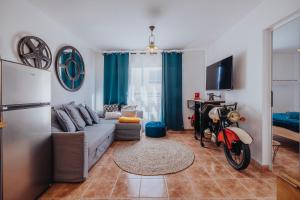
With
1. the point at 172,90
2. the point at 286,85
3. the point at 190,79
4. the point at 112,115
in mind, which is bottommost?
the point at 112,115

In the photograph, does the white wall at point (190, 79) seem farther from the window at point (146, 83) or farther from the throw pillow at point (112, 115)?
the throw pillow at point (112, 115)

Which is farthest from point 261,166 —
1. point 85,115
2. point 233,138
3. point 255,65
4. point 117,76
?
point 117,76

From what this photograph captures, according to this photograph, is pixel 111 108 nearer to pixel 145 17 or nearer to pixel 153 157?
pixel 153 157

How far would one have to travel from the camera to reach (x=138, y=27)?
321 cm

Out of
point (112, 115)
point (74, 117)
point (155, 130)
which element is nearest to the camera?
point (74, 117)

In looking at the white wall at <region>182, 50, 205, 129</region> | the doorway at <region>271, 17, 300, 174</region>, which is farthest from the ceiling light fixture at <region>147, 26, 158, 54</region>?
the doorway at <region>271, 17, 300, 174</region>

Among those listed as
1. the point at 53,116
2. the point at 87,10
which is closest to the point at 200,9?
the point at 87,10

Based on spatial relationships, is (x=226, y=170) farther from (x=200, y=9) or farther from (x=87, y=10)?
(x=87, y=10)

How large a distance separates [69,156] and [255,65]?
293cm

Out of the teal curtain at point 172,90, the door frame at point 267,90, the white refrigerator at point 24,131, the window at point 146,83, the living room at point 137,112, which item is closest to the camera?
the white refrigerator at point 24,131

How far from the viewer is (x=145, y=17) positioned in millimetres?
2785

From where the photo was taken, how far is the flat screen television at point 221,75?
9.84 feet

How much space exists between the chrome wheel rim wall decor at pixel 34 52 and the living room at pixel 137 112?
0.05 ft

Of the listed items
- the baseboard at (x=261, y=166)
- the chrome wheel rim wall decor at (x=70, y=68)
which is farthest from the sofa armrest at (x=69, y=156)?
the baseboard at (x=261, y=166)
